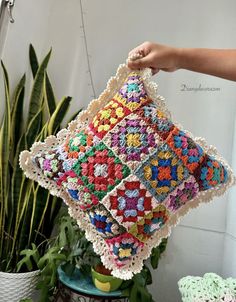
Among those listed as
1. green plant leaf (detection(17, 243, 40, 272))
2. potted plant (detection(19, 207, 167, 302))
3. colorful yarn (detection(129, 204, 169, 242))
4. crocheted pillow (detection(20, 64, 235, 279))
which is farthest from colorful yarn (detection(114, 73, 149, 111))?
green plant leaf (detection(17, 243, 40, 272))

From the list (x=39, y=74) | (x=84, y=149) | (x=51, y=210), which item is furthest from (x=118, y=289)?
(x=39, y=74)

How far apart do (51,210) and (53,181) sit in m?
0.58

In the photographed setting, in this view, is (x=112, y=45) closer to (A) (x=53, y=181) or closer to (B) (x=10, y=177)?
(B) (x=10, y=177)

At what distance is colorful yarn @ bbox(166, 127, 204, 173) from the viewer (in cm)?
57

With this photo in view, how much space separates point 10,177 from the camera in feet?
3.67

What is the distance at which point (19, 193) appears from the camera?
108 cm

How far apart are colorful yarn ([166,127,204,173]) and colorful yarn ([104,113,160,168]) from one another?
0.11ft

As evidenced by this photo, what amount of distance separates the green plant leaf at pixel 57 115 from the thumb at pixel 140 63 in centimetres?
55

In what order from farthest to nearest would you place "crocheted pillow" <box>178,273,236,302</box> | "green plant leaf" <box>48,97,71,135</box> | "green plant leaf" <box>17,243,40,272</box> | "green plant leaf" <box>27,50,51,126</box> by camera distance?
"green plant leaf" <box>27,50,51,126</box> < "green plant leaf" <box>48,97,71,135</box> < "green plant leaf" <box>17,243,40,272</box> < "crocheted pillow" <box>178,273,236,302</box>

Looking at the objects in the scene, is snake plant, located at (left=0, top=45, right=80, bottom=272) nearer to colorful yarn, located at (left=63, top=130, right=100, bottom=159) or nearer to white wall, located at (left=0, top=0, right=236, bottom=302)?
white wall, located at (left=0, top=0, right=236, bottom=302)

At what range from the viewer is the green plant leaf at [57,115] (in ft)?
3.59

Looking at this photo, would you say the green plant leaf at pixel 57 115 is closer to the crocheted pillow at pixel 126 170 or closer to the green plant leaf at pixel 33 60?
the green plant leaf at pixel 33 60

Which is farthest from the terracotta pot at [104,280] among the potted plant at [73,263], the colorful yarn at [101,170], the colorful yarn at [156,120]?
the colorful yarn at [156,120]

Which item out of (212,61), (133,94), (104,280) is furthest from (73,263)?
(212,61)
